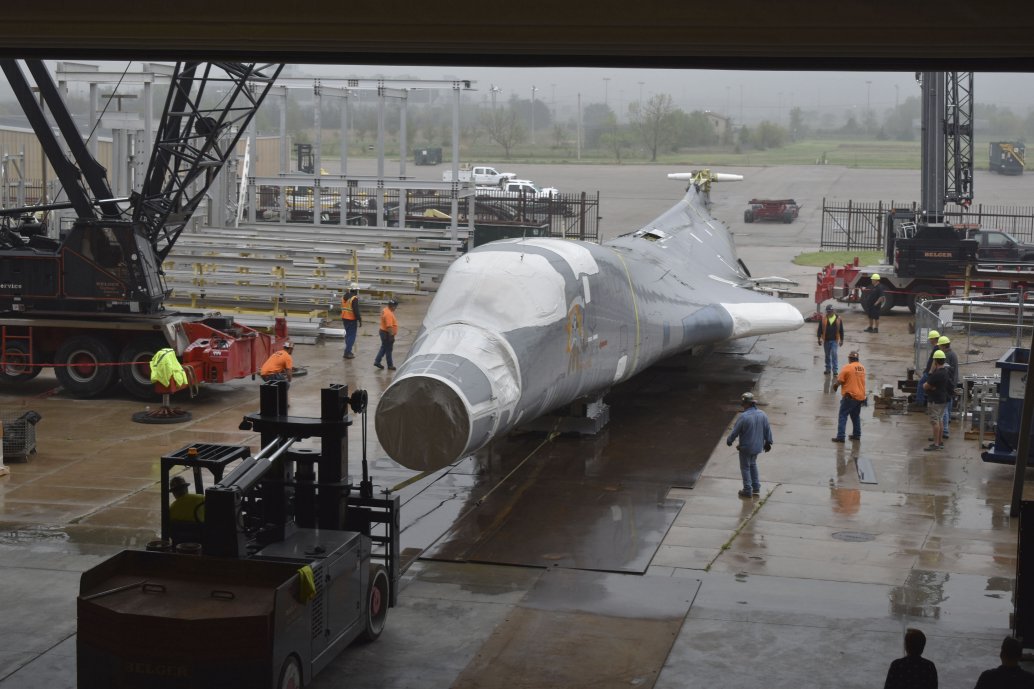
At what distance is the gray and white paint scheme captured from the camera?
46.4 ft

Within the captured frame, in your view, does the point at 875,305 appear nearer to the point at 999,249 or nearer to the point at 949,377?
the point at 999,249

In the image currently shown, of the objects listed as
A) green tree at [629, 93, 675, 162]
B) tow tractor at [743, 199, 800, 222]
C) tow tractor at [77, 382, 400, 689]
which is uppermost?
green tree at [629, 93, 675, 162]

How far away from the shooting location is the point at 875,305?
31.1 meters

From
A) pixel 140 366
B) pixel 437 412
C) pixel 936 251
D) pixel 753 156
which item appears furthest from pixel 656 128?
pixel 437 412

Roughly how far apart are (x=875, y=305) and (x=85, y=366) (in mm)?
18906

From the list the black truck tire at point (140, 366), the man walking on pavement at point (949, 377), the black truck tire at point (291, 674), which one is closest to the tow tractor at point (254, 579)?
the black truck tire at point (291, 674)

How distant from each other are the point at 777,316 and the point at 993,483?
27.8ft

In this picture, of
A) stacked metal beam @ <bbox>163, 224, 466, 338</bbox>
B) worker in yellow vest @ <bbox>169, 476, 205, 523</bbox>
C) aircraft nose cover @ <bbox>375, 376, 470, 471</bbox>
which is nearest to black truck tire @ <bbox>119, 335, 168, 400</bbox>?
stacked metal beam @ <bbox>163, 224, 466, 338</bbox>

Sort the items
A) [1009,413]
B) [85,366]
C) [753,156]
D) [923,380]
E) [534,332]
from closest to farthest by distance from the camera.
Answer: [534,332]
[1009,413]
[923,380]
[85,366]
[753,156]

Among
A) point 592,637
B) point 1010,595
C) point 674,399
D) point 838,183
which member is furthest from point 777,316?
point 838,183

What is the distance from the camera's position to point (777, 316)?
83.6 ft

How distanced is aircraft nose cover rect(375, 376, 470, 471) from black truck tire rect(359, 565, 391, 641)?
7.81ft

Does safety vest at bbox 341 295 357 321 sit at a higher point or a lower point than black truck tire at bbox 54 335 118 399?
higher

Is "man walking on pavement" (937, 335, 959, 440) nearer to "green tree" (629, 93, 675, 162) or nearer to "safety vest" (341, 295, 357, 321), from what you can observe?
"safety vest" (341, 295, 357, 321)
